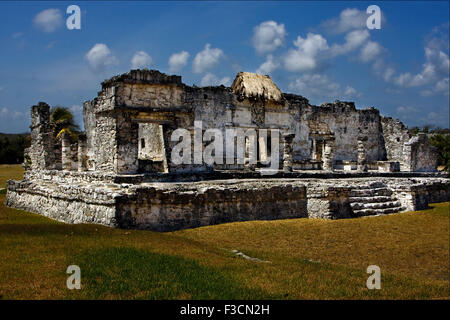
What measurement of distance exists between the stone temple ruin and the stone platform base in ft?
0.08

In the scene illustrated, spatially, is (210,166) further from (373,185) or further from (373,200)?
(373,200)

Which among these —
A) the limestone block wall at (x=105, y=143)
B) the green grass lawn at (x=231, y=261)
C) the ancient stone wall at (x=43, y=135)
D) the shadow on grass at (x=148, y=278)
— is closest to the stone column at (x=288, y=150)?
the limestone block wall at (x=105, y=143)

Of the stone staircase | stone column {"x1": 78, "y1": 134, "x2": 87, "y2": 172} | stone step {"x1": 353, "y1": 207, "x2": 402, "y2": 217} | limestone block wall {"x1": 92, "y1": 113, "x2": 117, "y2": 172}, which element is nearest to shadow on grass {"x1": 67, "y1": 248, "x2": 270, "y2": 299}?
stone step {"x1": 353, "y1": 207, "x2": 402, "y2": 217}

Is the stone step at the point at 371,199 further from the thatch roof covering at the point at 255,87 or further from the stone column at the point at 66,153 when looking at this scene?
the stone column at the point at 66,153

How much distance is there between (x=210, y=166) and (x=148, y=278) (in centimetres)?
1020

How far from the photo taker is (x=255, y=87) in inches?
730

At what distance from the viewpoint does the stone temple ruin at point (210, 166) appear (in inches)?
346

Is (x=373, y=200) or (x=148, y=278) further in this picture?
(x=373, y=200)

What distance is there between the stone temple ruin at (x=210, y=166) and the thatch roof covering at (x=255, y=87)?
56 mm

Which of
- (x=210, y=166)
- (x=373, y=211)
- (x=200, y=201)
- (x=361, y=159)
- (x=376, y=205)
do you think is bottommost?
(x=373, y=211)

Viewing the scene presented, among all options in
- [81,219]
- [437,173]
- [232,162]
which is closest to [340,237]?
[81,219]

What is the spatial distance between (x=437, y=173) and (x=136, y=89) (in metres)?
12.3

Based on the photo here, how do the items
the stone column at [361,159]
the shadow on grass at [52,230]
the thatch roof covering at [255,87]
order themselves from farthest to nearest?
1. the thatch roof covering at [255,87]
2. the stone column at [361,159]
3. the shadow on grass at [52,230]

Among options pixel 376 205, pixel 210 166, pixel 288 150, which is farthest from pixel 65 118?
pixel 376 205
